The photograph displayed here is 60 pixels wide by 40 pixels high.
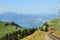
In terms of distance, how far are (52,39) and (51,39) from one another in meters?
0.46

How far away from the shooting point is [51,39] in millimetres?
67875

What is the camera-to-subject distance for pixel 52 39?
67.5 meters
